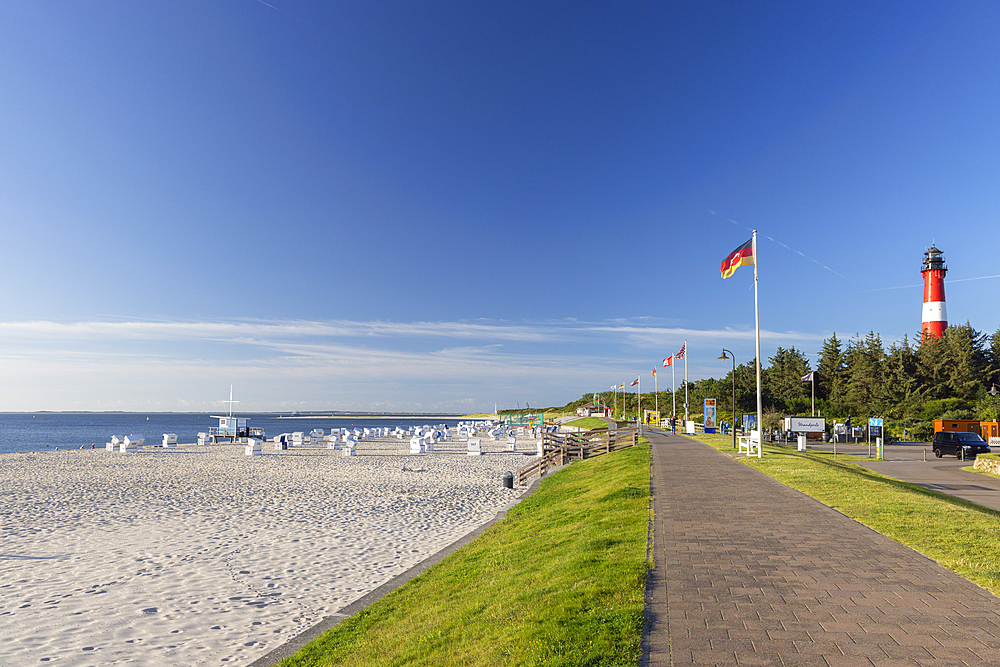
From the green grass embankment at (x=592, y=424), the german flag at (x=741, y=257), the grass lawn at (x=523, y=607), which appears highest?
the german flag at (x=741, y=257)

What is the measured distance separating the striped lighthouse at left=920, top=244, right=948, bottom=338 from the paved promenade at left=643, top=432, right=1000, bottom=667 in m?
66.6

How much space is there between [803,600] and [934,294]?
72.7 meters

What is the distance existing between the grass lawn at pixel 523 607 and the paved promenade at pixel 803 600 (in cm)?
35

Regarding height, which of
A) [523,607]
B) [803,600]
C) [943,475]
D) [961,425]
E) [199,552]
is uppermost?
[803,600]

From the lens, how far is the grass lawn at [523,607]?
451 cm

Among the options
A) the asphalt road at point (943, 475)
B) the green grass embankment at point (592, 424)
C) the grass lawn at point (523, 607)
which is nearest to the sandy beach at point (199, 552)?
the grass lawn at point (523, 607)

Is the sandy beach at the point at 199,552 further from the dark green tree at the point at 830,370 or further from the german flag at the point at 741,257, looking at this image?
the dark green tree at the point at 830,370

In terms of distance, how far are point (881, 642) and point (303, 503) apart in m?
16.6

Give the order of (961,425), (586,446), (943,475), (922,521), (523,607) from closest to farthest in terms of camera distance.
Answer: (523,607) < (922,521) < (943,475) < (586,446) < (961,425)

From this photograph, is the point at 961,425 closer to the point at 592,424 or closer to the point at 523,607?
the point at 592,424

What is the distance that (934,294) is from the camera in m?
62.0

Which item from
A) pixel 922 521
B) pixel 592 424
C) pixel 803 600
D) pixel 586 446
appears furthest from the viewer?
pixel 592 424

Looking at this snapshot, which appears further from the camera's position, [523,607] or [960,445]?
[960,445]

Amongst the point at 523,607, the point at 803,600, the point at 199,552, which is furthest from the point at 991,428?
the point at 199,552
